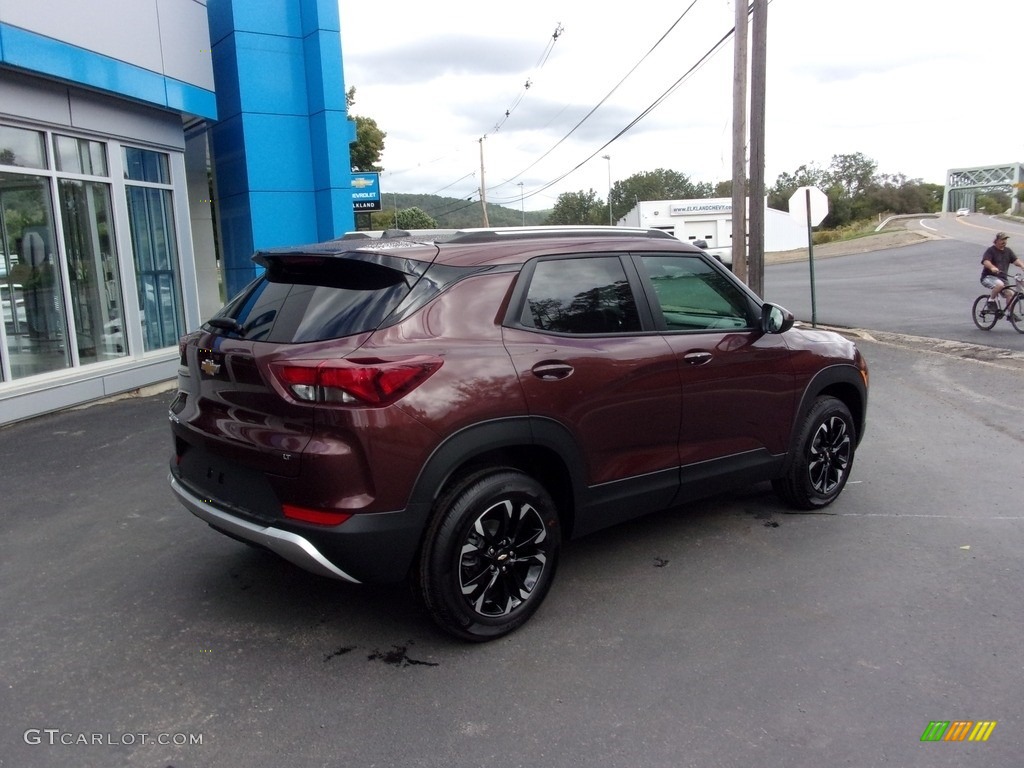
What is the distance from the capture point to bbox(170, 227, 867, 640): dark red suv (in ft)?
10.6

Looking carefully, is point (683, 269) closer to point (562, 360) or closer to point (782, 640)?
point (562, 360)

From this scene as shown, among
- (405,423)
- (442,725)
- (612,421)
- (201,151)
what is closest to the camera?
(442,725)

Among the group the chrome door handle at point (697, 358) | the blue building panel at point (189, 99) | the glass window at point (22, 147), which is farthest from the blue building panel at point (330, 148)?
the chrome door handle at point (697, 358)

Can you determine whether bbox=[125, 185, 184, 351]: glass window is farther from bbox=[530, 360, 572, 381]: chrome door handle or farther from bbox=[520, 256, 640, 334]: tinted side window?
bbox=[530, 360, 572, 381]: chrome door handle

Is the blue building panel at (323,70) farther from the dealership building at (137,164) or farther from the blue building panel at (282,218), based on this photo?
the blue building panel at (282,218)

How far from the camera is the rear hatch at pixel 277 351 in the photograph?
3266 mm

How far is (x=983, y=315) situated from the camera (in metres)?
14.2

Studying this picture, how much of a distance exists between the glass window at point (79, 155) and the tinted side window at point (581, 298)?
7947 mm

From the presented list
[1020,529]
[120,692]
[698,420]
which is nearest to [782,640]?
[698,420]

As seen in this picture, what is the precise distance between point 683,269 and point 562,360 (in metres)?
1.26

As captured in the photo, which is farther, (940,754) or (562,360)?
(562,360)

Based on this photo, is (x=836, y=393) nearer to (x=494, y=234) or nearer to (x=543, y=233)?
(x=543, y=233)

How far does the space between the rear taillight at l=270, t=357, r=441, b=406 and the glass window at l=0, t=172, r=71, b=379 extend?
22.6ft

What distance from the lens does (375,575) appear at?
3.31 meters
